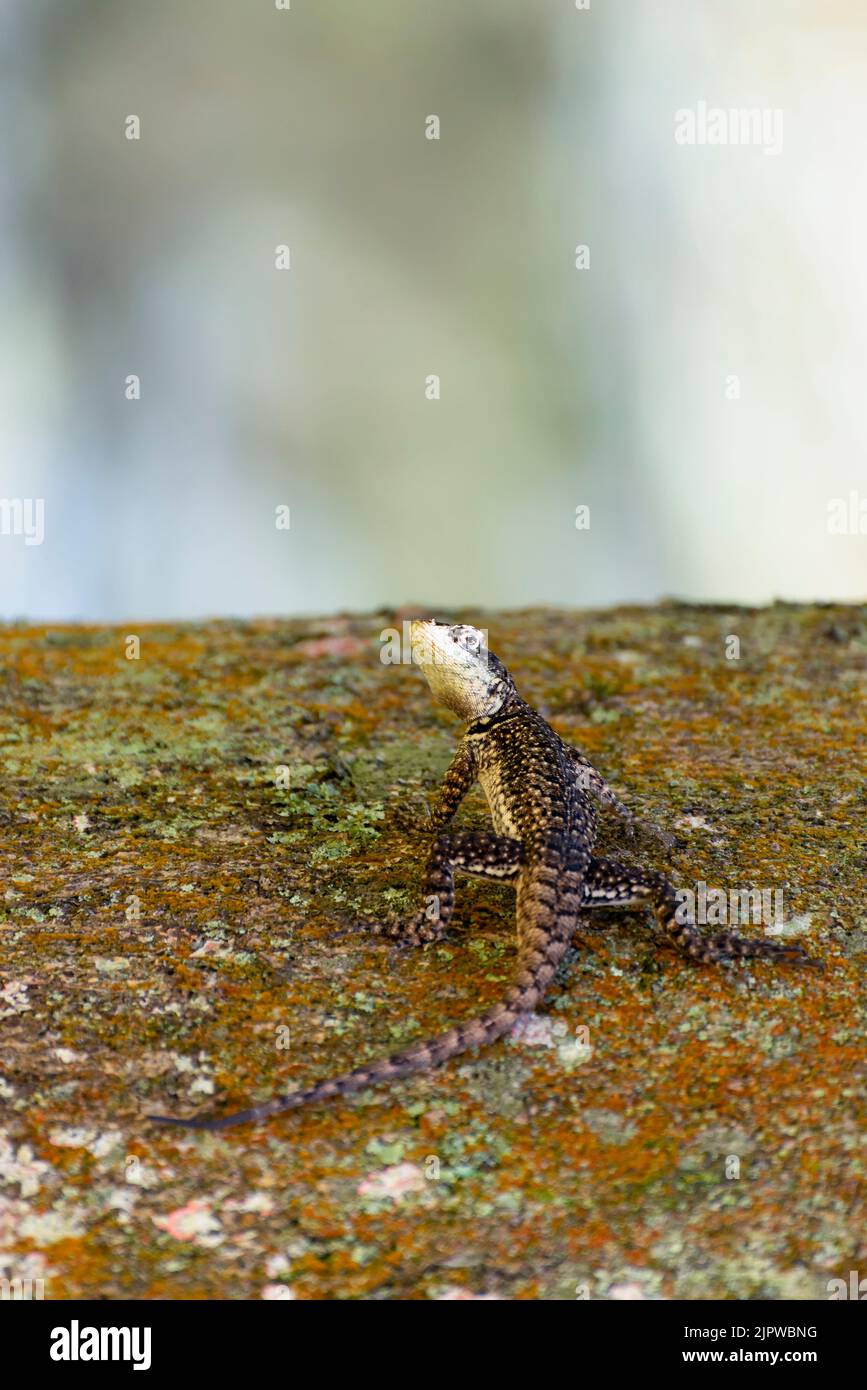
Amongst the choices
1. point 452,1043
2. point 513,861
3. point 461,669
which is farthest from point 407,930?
point 461,669

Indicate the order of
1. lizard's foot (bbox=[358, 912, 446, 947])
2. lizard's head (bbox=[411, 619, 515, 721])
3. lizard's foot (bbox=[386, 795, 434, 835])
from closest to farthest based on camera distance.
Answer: lizard's foot (bbox=[358, 912, 446, 947])
lizard's foot (bbox=[386, 795, 434, 835])
lizard's head (bbox=[411, 619, 515, 721])

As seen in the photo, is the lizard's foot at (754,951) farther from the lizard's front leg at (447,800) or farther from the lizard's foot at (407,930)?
the lizard's front leg at (447,800)

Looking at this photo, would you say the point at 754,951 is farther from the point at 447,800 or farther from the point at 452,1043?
the point at 447,800

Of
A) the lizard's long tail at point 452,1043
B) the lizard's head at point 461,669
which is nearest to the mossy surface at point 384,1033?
the lizard's long tail at point 452,1043

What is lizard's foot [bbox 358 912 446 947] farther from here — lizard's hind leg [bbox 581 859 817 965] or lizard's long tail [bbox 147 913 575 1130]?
lizard's hind leg [bbox 581 859 817 965]

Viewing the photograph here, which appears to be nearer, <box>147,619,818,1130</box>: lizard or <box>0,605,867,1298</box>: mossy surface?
<box>0,605,867,1298</box>: mossy surface

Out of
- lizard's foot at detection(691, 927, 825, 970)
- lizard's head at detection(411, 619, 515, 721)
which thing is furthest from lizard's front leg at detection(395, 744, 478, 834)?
lizard's foot at detection(691, 927, 825, 970)

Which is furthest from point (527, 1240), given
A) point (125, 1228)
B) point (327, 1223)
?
point (125, 1228)
